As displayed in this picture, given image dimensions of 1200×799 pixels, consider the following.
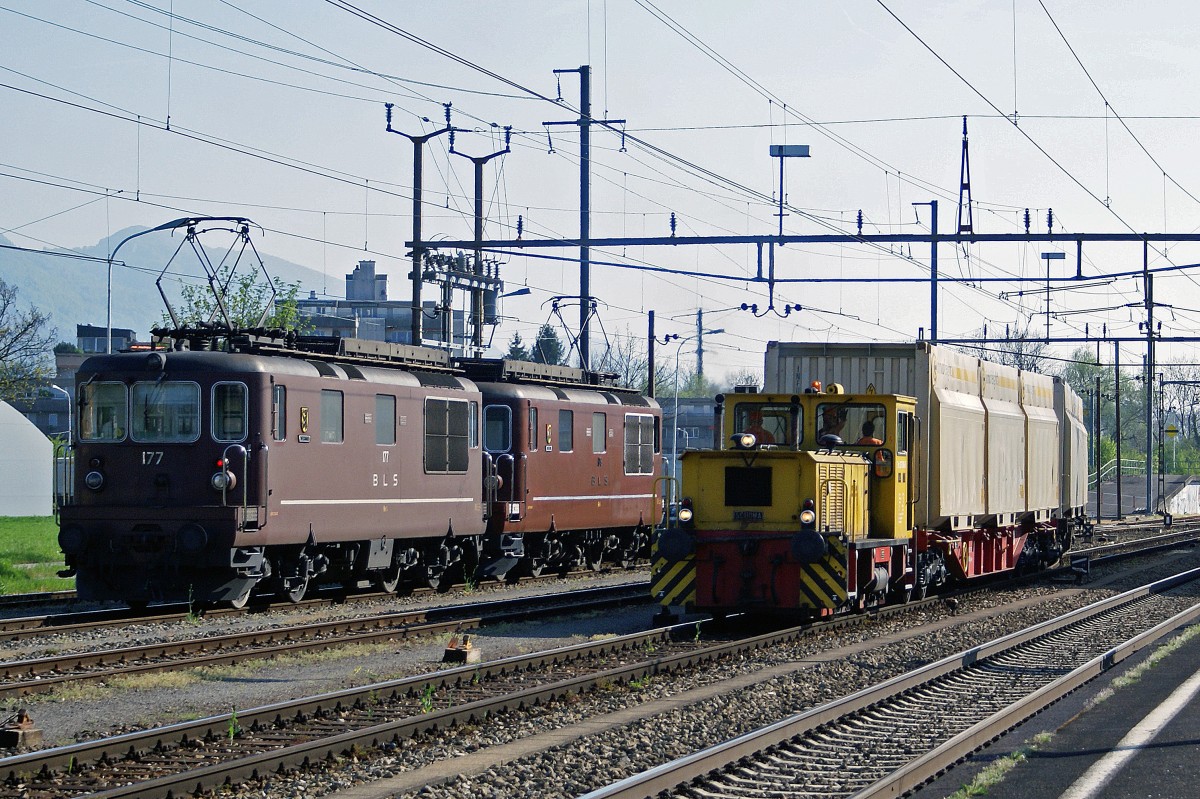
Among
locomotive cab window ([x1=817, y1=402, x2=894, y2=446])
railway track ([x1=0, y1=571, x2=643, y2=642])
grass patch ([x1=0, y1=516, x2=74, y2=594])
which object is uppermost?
locomotive cab window ([x1=817, y1=402, x2=894, y2=446])

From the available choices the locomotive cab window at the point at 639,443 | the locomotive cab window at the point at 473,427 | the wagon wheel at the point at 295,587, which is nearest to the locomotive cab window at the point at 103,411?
the wagon wheel at the point at 295,587

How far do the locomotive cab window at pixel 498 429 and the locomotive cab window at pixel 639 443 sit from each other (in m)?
4.37

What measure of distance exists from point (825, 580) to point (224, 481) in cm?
747

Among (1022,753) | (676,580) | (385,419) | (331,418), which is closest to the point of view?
(1022,753)

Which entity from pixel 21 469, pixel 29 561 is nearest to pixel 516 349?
pixel 21 469

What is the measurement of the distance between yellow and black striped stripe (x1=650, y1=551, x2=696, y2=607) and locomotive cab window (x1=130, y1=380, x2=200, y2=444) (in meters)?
6.21

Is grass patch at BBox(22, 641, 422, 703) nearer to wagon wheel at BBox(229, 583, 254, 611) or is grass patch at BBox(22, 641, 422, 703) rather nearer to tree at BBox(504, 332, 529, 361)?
wagon wheel at BBox(229, 583, 254, 611)

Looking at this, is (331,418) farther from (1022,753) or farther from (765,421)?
(1022,753)

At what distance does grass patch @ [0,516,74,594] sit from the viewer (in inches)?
972

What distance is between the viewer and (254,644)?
620 inches

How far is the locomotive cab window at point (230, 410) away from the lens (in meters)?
18.5

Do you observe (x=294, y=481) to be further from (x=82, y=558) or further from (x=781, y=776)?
(x=781, y=776)

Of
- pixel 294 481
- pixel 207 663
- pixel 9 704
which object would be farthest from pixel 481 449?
pixel 9 704

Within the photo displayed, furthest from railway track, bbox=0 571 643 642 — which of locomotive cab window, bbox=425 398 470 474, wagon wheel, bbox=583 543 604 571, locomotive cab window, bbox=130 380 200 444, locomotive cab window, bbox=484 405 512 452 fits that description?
wagon wheel, bbox=583 543 604 571
